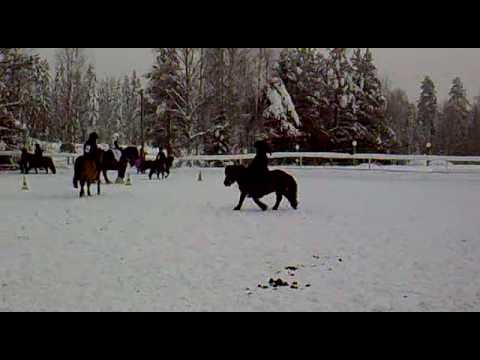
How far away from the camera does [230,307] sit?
15.3ft

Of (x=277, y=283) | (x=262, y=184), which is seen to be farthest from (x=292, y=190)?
(x=277, y=283)

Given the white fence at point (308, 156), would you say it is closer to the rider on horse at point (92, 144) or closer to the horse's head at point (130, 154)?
the horse's head at point (130, 154)

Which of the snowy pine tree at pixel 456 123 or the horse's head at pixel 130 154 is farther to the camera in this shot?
the snowy pine tree at pixel 456 123

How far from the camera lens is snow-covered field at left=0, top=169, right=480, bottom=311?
490 cm

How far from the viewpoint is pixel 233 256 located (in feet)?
22.5

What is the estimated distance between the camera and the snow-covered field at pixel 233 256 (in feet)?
16.1

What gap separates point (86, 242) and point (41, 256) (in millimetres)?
995

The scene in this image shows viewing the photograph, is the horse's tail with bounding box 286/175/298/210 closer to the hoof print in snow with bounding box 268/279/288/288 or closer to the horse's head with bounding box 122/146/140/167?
the hoof print in snow with bounding box 268/279/288/288

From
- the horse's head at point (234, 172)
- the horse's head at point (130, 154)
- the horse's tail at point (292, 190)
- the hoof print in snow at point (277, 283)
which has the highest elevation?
the horse's head at point (130, 154)

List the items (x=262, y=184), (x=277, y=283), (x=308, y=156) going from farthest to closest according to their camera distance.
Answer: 1. (x=308, y=156)
2. (x=262, y=184)
3. (x=277, y=283)

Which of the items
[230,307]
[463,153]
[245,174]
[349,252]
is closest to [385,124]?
[463,153]

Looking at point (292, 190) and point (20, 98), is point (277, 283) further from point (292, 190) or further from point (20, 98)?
point (20, 98)

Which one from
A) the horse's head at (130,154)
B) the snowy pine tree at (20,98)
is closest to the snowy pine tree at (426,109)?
the snowy pine tree at (20,98)

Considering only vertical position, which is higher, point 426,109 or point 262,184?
point 426,109
